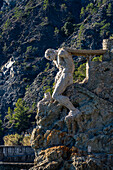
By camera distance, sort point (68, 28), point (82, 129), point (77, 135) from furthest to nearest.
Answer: point (68, 28) < point (82, 129) < point (77, 135)

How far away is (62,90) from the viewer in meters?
25.5

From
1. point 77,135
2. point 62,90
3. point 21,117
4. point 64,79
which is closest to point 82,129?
point 77,135

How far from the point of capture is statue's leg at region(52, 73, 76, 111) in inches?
986

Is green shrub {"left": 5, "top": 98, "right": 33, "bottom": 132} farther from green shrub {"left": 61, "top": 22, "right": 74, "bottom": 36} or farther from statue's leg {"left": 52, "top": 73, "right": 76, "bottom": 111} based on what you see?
statue's leg {"left": 52, "top": 73, "right": 76, "bottom": 111}

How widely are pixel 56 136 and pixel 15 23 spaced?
45676 mm

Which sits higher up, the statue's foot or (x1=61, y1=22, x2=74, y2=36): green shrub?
(x1=61, y1=22, x2=74, y2=36): green shrub

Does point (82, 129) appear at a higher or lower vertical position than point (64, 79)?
lower

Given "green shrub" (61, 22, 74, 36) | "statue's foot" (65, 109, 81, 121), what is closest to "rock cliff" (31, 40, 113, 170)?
"statue's foot" (65, 109, 81, 121)

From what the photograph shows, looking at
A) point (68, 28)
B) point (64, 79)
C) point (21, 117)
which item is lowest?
point (21, 117)

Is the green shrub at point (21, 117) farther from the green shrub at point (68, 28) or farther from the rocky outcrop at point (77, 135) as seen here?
the rocky outcrop at point (77, 135)

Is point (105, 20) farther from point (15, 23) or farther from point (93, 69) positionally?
point (93, 69)

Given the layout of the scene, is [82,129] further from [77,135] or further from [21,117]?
[21,117]

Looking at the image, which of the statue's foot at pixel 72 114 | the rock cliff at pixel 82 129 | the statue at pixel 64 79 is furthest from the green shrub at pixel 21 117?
the statue's foot at pixel 72 114

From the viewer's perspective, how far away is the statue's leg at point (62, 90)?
25.0 m
